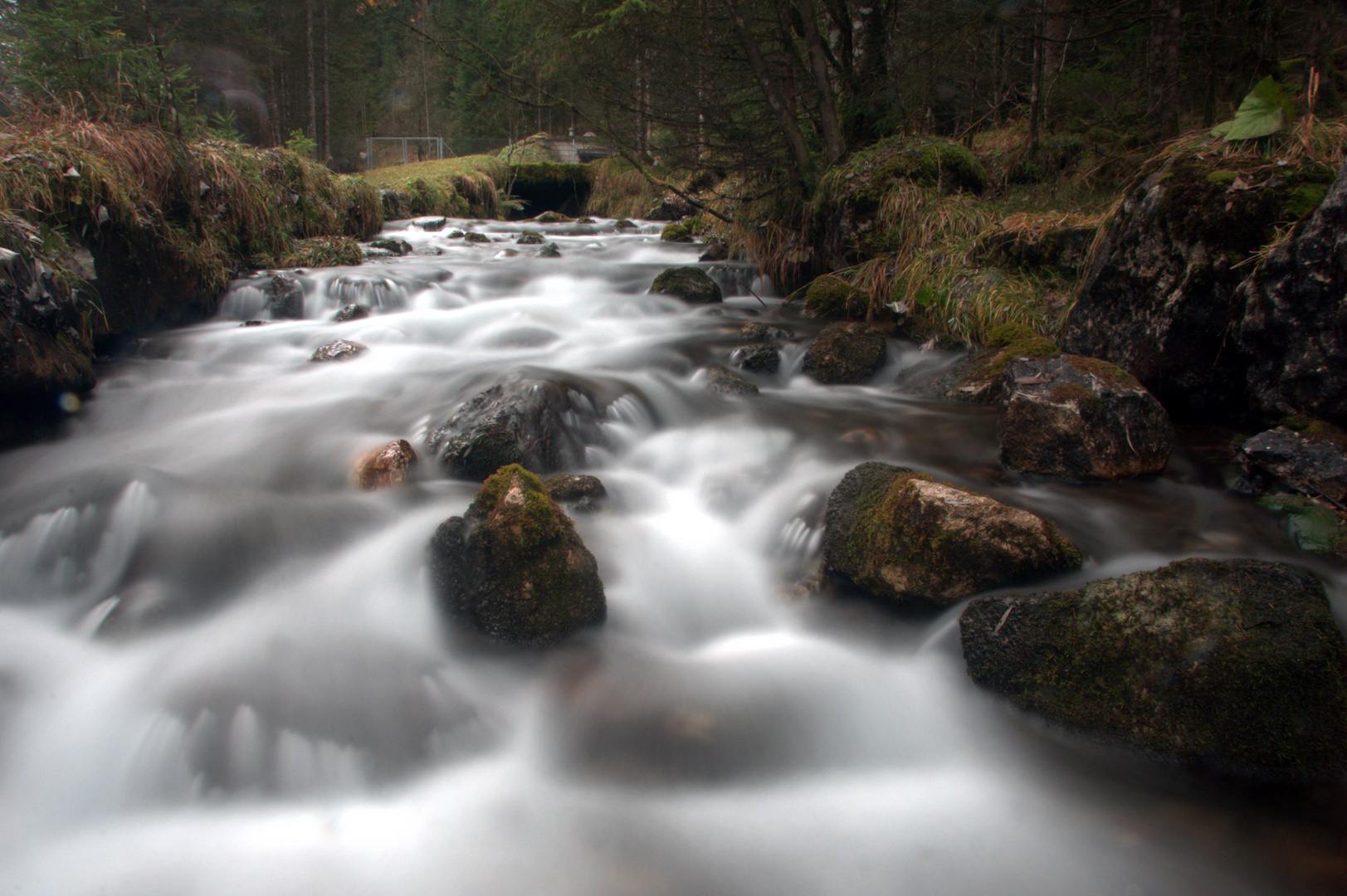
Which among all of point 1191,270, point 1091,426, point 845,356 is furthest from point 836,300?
point 1091,426

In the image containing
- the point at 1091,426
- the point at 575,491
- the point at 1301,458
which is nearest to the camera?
the point at 1301,458

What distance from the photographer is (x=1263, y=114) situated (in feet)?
14.0

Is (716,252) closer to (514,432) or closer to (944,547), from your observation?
(514,432)

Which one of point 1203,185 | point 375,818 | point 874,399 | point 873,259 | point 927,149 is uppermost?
point 927,149

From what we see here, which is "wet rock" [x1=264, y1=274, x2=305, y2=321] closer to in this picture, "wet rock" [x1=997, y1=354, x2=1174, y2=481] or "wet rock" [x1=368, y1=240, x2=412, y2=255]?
"wet rock" [x1=368, y1=240, x2=412, y2=255]

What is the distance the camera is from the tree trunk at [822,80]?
7785 millimetres

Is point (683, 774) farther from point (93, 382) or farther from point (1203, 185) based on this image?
point (93, 382)

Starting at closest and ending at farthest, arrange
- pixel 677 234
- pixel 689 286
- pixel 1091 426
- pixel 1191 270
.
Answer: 1. pixel 1091 426
2. pixel 1191 270
3. pixel 689 286
4. pixel 677 234

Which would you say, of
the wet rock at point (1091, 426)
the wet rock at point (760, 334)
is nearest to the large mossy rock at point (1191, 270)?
the wet rock at point (1091, 426)

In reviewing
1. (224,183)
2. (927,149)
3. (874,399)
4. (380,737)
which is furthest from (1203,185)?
(224,183)

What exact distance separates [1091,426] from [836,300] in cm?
421

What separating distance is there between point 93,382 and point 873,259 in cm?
717

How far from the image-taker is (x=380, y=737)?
263 cm

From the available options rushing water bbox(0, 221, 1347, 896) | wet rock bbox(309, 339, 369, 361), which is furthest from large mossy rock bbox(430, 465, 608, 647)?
wet rock bbox(309, 339, 369, 361)
